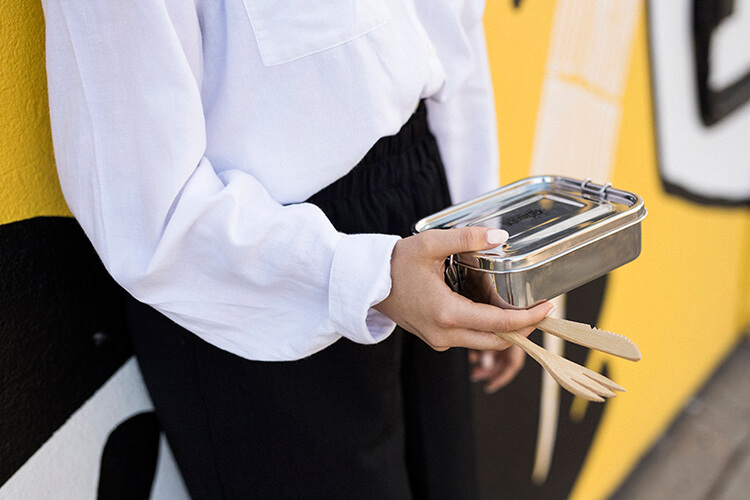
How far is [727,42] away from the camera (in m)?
2.00

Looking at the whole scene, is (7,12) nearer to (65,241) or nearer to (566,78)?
(65,241)

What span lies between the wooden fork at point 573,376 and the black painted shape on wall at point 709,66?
164 cm

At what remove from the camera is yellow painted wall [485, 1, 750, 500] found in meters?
1.35

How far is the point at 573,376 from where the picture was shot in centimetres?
56

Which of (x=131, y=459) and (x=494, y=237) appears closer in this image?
(x=494, y=237)

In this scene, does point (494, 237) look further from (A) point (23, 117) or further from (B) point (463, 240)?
(A) point (23, 117)

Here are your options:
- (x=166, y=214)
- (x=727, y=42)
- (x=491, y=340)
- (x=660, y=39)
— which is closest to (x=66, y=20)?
(x=166, y=214)

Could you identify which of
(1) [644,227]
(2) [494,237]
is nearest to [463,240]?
(2) [494,237]

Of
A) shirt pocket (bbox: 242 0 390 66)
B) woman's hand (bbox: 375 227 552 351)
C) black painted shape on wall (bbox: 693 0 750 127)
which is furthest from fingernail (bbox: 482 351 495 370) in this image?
black painted shape on wall (bbox: 693 0 750 127)

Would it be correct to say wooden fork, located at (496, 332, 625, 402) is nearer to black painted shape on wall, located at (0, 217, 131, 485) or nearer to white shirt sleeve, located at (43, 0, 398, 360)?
white shirt sleeve, located at (43, 0, 398, 360)

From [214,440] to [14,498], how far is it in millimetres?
210

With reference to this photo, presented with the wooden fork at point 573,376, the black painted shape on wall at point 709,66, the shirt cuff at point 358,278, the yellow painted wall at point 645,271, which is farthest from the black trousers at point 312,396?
the black painted shape on wall at point 709,66

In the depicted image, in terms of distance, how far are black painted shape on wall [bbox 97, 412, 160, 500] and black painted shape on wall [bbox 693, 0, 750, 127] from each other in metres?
1.79

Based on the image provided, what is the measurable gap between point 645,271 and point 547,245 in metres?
1.37
